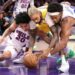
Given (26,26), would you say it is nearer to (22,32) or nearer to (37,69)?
(22,32)

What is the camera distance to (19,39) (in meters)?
4.16

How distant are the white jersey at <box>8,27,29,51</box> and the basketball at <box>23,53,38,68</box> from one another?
311 mm

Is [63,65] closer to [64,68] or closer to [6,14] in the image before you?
[64,68]

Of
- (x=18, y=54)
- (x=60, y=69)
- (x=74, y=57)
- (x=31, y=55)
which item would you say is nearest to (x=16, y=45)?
(x=18, y=54)

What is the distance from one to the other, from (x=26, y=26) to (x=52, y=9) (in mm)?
469

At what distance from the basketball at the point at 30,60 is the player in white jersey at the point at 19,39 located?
28cm

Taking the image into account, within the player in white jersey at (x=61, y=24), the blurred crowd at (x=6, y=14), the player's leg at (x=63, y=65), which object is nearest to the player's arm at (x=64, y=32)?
the player in white jersey at (x=61, y=24)

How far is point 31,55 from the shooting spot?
12.6ft

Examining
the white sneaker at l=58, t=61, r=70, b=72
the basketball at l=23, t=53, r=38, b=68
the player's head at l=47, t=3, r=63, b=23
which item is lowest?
the white sneaker at l=58, t=61, r=70, b=72

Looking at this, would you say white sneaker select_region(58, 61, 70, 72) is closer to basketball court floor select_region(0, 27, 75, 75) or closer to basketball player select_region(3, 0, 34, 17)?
basketball court floor select_region(0, 27, 75, 75)

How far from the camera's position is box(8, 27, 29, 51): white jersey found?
Result: 13.6 ft

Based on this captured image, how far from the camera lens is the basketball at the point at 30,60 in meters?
3.81

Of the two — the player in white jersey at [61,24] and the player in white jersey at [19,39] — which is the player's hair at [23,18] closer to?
the player in white jersey at [19,39]

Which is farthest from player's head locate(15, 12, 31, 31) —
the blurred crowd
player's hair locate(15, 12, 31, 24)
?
the blurred crowd
